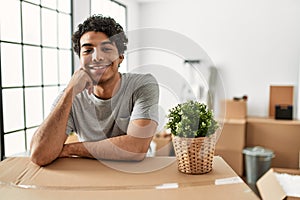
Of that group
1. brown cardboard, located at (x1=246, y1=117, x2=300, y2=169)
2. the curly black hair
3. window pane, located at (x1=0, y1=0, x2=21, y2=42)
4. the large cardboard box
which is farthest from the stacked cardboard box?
the curly black hair

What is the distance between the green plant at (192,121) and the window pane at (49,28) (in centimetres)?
199

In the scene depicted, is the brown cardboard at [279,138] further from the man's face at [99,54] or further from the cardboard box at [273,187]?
the man's face at [99,54]

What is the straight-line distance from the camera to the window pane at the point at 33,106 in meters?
2.50

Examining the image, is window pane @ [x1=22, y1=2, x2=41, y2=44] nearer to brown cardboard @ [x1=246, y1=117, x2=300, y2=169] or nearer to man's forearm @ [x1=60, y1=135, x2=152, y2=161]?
man's forearm @ [x1=60, y1=135, x2=152, y2=161]

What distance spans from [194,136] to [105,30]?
0.49 m

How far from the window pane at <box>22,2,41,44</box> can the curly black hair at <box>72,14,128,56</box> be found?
1.46 m

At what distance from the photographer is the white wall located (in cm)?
359

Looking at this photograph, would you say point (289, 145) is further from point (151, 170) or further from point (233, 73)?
point (151, 170)

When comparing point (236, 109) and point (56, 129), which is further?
point (236, 109)

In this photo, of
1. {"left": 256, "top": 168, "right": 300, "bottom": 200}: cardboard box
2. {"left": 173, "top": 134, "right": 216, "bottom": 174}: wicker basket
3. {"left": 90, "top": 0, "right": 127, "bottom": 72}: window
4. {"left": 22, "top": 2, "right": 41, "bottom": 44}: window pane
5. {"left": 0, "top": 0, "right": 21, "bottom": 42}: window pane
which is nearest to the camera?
{"left": 173, "top": 134, "right": 216, "bottom": 174}: wicker basket

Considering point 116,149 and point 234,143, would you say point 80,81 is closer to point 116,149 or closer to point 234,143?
point 116,149

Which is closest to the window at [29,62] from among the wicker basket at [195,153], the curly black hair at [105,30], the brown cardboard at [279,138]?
the curly black hair at [105,30]

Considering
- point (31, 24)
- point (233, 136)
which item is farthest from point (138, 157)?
point (233, 136)

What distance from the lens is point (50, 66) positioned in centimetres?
269
